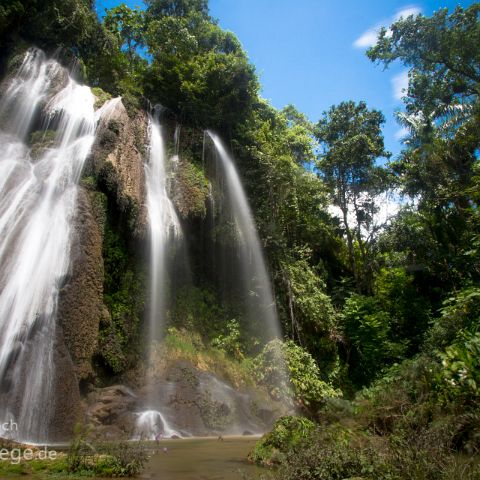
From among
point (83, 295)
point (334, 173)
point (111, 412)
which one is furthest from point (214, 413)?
point (334, 173)

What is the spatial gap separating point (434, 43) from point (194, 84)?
10556 millimetres

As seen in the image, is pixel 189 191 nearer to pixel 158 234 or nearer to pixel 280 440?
pixel 158 234

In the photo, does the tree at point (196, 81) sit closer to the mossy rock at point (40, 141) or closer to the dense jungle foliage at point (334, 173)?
the dense jungle foliage at point (334, 173)

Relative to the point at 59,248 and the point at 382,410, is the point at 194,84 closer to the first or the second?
the point at 59,248

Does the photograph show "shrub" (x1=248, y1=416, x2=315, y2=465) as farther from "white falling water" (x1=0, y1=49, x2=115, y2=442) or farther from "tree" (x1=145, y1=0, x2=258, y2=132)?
"tree" (x1=145, y1=0, x2=258, y2=132)

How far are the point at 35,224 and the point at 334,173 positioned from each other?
1802cm

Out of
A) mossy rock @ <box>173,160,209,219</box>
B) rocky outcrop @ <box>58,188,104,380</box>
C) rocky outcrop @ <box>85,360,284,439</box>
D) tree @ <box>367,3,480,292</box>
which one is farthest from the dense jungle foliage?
rocky outcrop @ <box>58,188,104,380</box>

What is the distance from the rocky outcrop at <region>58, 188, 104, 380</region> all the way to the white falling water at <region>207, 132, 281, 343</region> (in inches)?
307

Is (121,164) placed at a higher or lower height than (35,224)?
higher

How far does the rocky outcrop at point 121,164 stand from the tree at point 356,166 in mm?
12911

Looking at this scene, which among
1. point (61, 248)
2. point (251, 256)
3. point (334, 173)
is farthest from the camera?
point (334, 173)

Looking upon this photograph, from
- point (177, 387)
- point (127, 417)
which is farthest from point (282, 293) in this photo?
point (127, 417)

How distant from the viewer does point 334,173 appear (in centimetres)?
2531

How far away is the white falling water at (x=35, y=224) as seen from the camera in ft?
30.4
